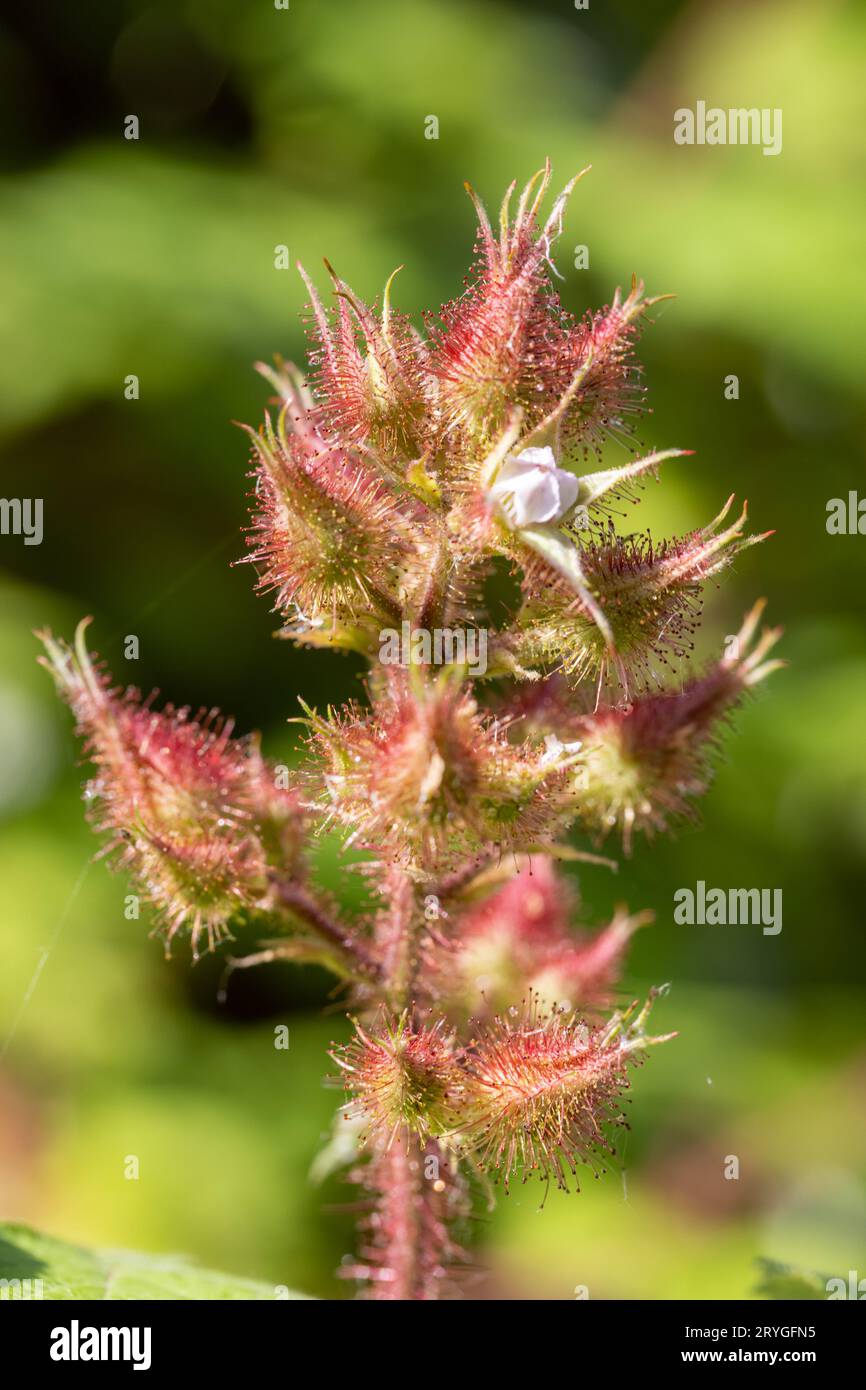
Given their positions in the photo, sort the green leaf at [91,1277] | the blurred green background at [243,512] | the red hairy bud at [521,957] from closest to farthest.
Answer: the green leaf at [91,1277] → the red hairy bud at [521,957] → the blurred green background at [243,512]

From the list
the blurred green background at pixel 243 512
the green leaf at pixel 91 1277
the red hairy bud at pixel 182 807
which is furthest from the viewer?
the blurred green background at pixel 243 512

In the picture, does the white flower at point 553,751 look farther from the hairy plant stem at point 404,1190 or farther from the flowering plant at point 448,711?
the hairy plant stem at point 404,1190

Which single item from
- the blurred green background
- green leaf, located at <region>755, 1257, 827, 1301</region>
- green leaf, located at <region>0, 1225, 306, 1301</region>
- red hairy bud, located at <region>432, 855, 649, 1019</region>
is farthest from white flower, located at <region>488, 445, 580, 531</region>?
the blurred green background

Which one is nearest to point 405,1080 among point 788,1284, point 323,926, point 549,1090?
point 549,1090

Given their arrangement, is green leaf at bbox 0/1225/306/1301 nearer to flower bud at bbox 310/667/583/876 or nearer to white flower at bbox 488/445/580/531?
flower bud at bbox 310/667/583/876

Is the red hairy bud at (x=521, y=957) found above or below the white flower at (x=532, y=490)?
below

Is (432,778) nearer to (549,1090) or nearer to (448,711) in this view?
(448,711)

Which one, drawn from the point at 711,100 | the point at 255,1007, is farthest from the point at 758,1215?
the point at 711,100

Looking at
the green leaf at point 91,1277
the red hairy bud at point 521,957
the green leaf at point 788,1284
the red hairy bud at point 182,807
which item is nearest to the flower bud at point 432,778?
the red hairy bud at point 182,807
